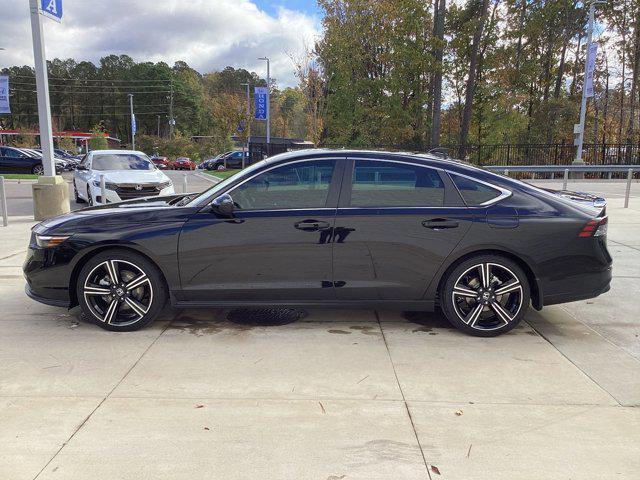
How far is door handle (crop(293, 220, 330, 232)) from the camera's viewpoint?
436 cm

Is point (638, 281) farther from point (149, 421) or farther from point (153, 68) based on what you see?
point (153, 68)

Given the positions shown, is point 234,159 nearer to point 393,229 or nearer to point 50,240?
point 50,240

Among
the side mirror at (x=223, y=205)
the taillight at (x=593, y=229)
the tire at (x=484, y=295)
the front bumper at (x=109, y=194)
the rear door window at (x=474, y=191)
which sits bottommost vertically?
the tire at (x=484, y=295)

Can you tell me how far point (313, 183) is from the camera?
448 centimetres

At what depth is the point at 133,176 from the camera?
1208 cm

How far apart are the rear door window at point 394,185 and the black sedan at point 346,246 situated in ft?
0.03

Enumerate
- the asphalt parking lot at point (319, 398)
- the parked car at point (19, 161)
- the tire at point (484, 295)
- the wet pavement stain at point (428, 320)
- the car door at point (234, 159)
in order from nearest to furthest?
1. the asphalt parking lot at point (319, 398)
2. the tire at point (484, 295)
3. the wet pavement stain at point (428, 320)
4. the parked car at point (19, 161)
5. the car door at point (234, 159)

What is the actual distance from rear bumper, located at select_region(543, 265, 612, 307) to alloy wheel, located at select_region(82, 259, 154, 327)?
3578 millimetres

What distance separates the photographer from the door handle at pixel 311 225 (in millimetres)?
4359

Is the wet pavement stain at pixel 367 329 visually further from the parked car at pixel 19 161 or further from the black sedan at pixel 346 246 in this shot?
the parked car at pixel 19 161

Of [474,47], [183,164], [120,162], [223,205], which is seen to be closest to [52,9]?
[120,162]

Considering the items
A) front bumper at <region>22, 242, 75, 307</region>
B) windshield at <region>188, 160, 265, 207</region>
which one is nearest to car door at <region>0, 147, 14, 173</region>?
front bumper at <region>22, 242, 75, 307</region>

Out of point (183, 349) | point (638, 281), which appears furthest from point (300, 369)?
point (638, 281)

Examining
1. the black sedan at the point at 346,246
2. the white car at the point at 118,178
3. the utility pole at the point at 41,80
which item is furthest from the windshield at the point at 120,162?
the black sedan at the point at 346,246
